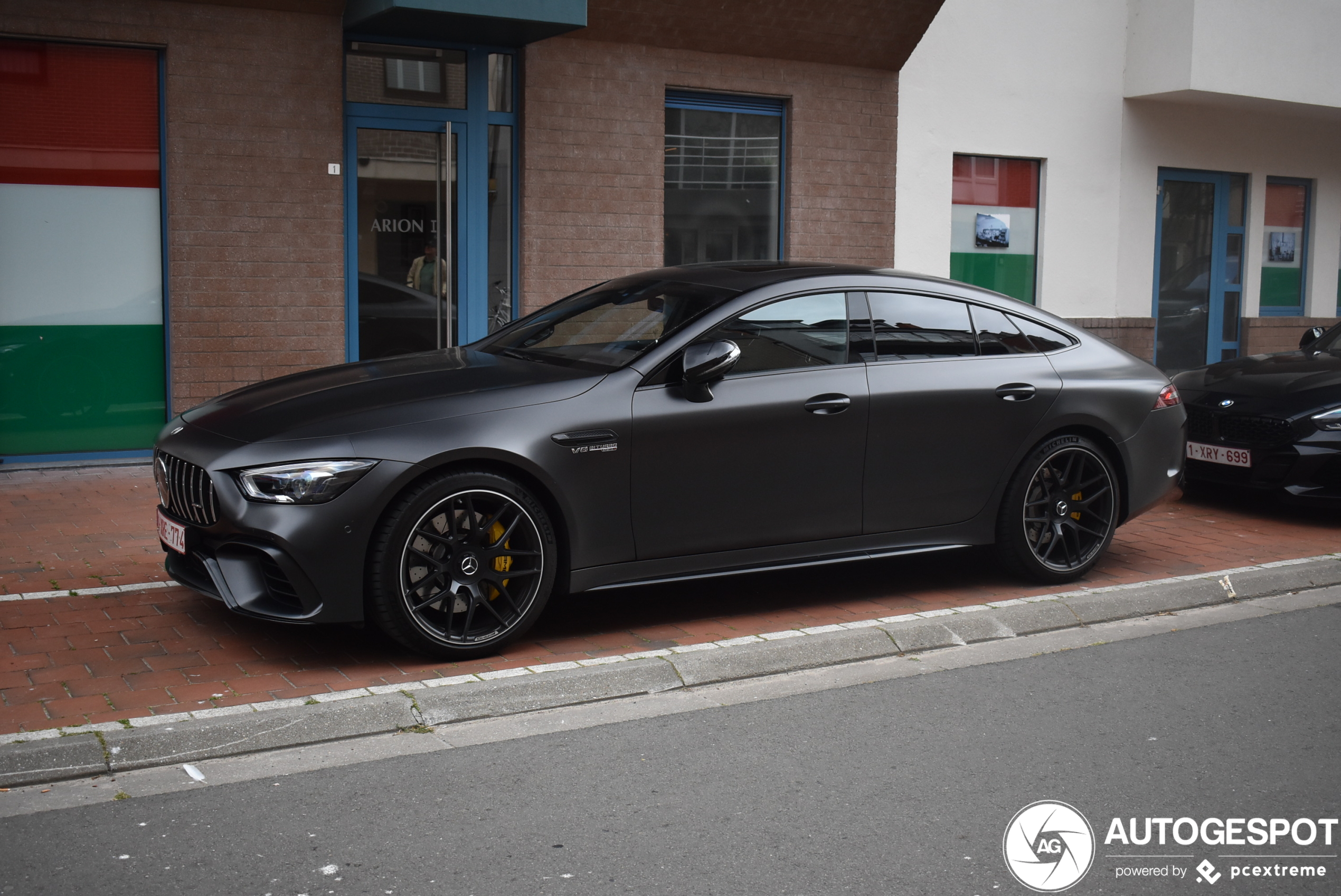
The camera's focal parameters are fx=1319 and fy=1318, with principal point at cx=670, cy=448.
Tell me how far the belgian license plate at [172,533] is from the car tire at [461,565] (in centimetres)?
83

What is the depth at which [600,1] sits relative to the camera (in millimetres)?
11078

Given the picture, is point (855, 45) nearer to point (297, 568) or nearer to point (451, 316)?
point (451, 316)

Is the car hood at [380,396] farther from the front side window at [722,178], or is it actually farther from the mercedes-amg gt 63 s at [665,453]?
the front side window at [722,178]

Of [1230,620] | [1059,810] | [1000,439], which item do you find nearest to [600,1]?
[1000,439]

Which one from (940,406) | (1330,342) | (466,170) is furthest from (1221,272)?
(940,406)

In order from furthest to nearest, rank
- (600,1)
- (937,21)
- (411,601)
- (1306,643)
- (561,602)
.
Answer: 1. (937,21)
2. (600,1)
3. (561,602)
4. (1306,643)
5. (411,601)

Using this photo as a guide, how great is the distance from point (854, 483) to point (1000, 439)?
34.0 inches

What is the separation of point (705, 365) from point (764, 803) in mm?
2052

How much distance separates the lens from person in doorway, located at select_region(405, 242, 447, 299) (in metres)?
11.1

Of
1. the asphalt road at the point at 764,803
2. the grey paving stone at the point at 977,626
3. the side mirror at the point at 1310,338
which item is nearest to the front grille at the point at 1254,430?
the side mirror at the point at 1310,338

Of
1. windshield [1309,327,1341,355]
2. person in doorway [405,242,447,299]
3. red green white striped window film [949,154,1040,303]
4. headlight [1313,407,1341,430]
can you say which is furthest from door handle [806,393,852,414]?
red green white striped window film [949,154,1040,303]

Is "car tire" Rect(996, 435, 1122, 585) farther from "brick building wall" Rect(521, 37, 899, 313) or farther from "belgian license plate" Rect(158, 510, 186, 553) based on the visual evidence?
"brick building wall" Rect(521, 37, 899, 313)

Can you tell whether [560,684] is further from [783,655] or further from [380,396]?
[380,396]

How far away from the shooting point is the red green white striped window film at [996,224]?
553 inches
